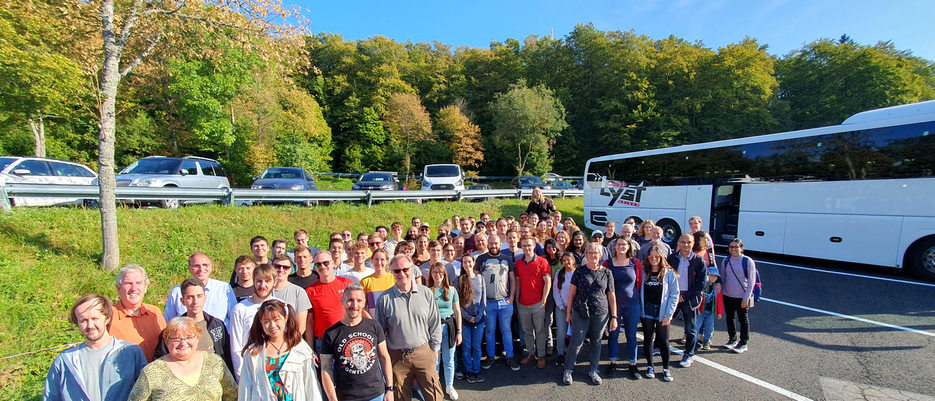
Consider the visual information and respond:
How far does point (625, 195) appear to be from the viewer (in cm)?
1274

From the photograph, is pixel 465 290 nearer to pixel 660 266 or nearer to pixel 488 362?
pixel 488 362

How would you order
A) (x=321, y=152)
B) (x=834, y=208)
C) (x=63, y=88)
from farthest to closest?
(x=321, y=152) → (x=63, y=88) → (x=834, y=208)

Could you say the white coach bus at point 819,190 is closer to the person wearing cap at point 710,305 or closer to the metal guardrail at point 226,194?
the person wearing cap at point 710,305

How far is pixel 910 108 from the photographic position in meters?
7.81

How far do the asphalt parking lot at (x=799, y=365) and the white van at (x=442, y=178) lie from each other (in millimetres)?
10701

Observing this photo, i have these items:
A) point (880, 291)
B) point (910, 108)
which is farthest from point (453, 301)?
point (910, 108)

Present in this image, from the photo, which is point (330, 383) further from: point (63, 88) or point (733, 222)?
point (63, 88)

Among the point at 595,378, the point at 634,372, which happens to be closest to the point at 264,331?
the point at 595,378

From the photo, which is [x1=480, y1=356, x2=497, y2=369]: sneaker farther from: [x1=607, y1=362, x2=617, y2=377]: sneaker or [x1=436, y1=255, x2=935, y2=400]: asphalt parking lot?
[x1=607, y1=362, x2=617, y2=377]: sneaker

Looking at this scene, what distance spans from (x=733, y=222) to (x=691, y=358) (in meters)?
7.80

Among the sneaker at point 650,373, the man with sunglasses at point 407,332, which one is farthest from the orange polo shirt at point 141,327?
the sneaker at point 650,373

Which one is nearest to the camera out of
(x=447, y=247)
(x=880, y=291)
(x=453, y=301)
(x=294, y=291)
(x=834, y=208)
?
(x=294, y=291)

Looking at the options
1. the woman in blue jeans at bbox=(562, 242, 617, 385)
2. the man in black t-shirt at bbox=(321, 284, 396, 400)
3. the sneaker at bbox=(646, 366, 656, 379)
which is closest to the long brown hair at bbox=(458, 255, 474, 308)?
the woman in blue jeans at bbox=(562, 242, 617, 385)

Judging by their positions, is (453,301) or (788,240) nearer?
(453,301)
